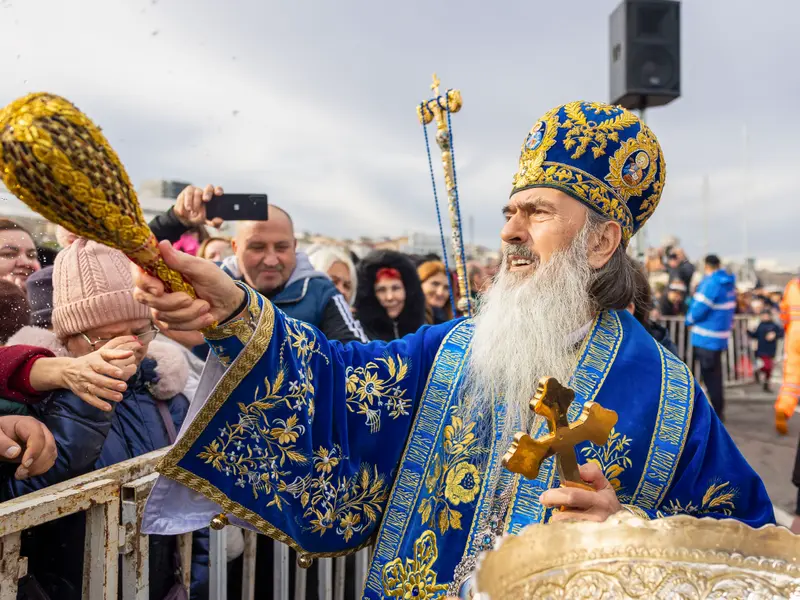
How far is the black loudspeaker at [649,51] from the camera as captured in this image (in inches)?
259

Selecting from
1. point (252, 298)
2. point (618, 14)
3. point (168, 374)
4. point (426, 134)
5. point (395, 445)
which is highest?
point (618, 14)

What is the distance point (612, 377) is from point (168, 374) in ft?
4.53

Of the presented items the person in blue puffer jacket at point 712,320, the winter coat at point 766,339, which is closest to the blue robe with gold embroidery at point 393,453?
the person in blue puffer jacket at point 712,320

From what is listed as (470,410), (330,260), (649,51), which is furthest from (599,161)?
(649,51)

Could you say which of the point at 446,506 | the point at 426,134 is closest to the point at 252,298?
the point at 446,506

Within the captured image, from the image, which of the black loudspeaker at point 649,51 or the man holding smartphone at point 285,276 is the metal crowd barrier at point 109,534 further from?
the black loudspeaker at point 649,51

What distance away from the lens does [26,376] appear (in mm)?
1680

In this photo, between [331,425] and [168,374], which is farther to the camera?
[168,374]

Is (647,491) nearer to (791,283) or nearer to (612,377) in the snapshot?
(612,377)

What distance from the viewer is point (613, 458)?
1663 mm

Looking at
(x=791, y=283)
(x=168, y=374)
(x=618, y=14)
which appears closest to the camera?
(x=168, y=374)

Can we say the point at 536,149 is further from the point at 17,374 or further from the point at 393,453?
the point at 17,374

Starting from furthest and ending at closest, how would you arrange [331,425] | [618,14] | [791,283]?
[618,14]
[791,283]
[331,425]

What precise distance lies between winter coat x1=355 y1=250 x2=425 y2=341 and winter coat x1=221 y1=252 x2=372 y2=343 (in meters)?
0.92
